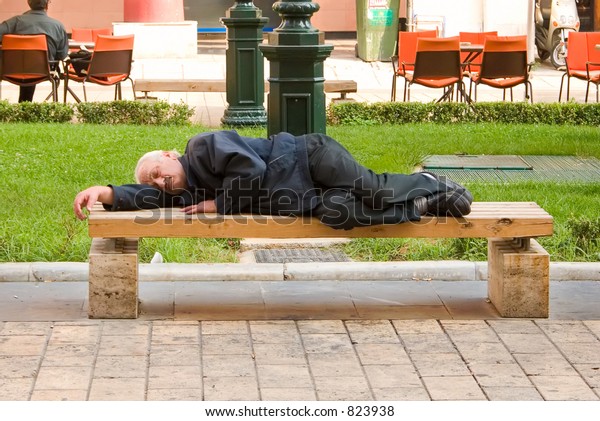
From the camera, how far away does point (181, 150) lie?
10188 millimetres

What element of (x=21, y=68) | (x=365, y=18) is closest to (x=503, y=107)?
(x=21, y=68)

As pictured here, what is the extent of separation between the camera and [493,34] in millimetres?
17344

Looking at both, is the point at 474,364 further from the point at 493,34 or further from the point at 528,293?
the point at 493,34

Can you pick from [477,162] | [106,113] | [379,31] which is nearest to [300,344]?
[477,162]

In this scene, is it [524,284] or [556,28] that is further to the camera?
[556,28]

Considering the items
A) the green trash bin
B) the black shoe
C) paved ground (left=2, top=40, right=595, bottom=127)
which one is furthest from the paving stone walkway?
the green trash bin

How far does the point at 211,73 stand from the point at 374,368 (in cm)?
1588

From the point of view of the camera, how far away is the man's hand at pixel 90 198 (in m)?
5.43

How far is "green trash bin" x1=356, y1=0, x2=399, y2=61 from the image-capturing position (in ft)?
74.7

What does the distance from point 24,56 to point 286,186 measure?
9165 millimetres

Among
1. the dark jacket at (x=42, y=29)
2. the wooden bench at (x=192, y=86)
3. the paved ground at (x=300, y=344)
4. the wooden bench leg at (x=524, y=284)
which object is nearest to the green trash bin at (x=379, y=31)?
the wooden bench at (x=192, y=86)

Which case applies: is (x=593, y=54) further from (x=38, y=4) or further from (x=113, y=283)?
(x=113, y=283)

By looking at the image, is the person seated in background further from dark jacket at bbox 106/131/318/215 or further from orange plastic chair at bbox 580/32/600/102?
dark jacket at bbox 106/131/318/215

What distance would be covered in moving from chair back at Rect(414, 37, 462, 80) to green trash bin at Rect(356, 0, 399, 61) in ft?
28.0
